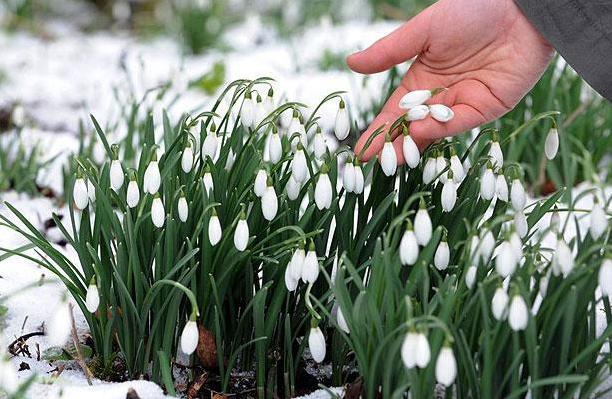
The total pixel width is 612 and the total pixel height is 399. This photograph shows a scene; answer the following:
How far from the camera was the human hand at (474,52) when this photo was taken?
212cm

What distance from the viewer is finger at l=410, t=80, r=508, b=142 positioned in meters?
1.99

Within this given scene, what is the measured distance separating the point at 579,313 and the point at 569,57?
2.12 feet

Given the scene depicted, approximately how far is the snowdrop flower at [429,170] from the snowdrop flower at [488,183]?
0.39 feet

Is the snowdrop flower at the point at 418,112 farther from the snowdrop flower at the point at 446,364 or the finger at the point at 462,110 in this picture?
the snowdrop flower at the point at 446,364

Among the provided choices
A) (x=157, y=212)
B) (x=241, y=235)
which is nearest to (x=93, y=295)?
(x=157, y=212)

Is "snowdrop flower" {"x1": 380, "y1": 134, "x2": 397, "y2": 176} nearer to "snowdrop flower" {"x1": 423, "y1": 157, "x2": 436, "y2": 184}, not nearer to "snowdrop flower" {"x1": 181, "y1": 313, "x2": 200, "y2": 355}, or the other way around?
"snowdrop flower" {"x1": 423, "y1": 157, "x2": 436, "y2": 184}

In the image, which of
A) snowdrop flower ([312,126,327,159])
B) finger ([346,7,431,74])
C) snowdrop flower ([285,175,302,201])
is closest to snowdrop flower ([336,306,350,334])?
snowdrop flower ([285,175,302,201])

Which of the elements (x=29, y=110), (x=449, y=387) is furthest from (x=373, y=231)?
(x=29, y=110)

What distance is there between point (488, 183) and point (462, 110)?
37 cm

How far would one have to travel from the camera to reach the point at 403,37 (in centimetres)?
213

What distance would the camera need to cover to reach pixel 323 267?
5.68ft

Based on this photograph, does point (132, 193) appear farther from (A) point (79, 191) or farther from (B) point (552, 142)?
(B) point (552, 142)

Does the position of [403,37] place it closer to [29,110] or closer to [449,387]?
[449,387]

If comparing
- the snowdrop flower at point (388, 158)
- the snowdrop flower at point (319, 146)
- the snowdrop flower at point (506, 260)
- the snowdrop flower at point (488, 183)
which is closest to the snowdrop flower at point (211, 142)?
the snowdrop flower at point (319, 146)
